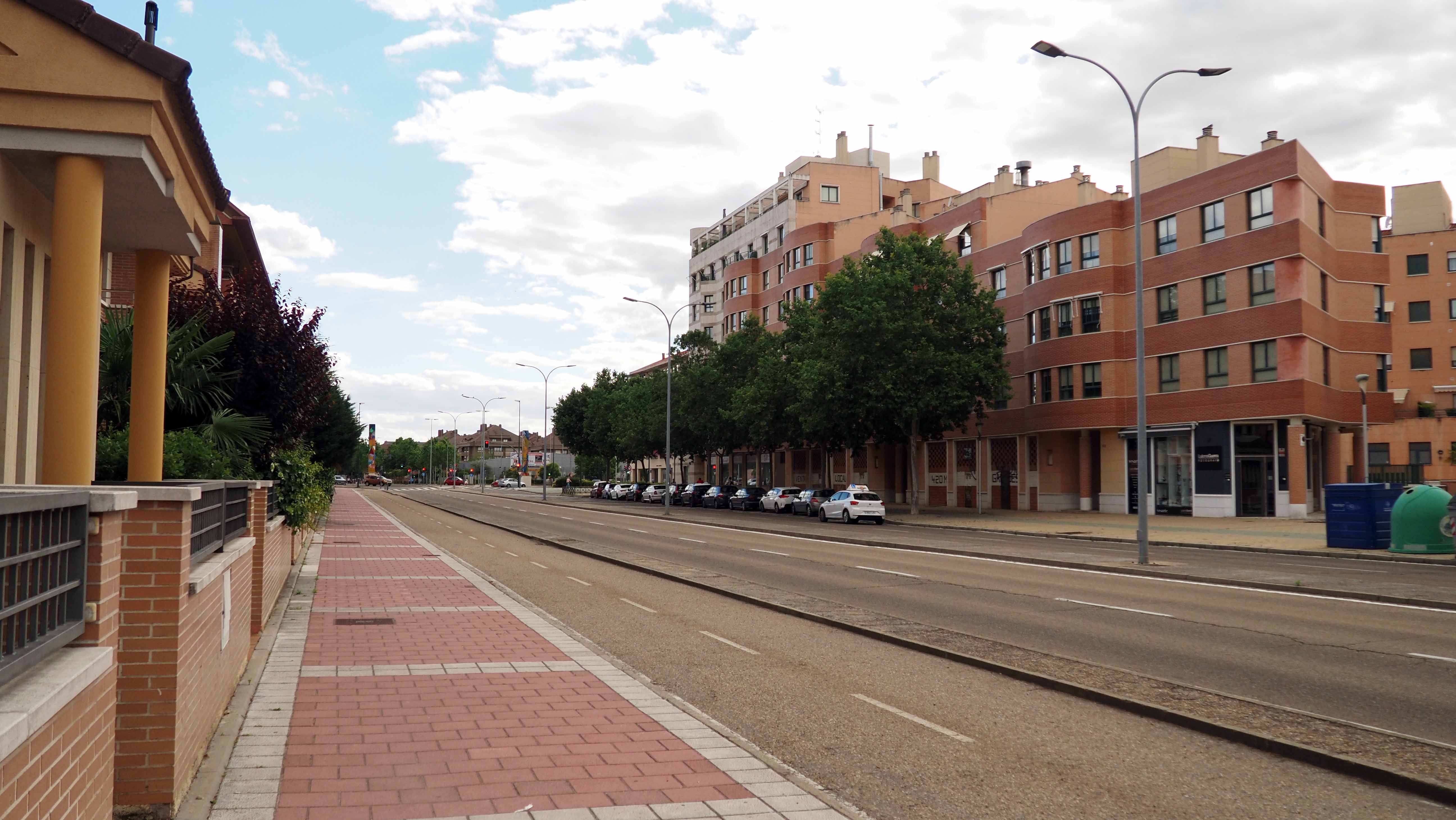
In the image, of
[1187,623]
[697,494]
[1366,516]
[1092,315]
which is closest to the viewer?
[1187,623]

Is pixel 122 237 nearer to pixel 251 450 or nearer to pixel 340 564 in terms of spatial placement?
pixel 251 450

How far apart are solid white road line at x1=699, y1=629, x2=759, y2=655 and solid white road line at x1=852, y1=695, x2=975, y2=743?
2.38 meters

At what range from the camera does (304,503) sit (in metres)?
19.8

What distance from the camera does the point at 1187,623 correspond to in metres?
12.8

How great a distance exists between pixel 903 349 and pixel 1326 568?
24.2m

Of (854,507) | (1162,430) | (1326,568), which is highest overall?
(1162,430)

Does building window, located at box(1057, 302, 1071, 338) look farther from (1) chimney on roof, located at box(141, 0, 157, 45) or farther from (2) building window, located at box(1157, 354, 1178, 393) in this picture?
(1) chimney on roof, located at box(141, 0, 157, 45)

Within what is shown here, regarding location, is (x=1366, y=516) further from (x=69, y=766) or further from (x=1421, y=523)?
(x=69, y=766)

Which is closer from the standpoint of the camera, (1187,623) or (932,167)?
(1187,623)

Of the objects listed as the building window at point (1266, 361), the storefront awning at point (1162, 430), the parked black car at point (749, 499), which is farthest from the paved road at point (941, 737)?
the parked black car at point (749, 499)

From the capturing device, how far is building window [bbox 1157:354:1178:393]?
42.8 m

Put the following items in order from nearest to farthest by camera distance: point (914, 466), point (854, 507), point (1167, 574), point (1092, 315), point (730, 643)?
point (730, 643)
point (1167, 574)
point (854, 507)
point (1092, 315)
point (914, 466)

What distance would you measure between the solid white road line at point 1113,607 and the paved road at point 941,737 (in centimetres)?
439

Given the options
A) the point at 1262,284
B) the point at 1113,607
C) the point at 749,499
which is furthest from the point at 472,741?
A: the point at 749,499
